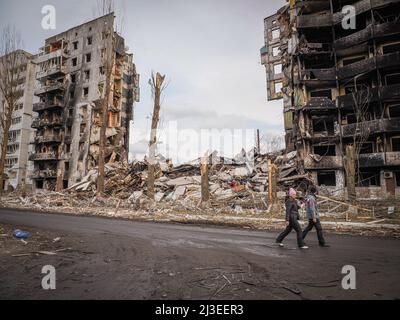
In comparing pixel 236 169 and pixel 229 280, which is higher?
pixel 236 169

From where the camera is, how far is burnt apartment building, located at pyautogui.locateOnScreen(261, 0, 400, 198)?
26.9m

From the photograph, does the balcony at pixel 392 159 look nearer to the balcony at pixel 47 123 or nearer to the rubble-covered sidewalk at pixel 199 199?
the rubble-covered sidewalk at pixel 199 199

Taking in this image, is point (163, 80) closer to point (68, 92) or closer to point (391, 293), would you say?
point (391, 293)

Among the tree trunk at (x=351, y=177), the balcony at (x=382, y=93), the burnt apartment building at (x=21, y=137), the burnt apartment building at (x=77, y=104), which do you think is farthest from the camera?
the burnt apartment building at (x=21, y=137)

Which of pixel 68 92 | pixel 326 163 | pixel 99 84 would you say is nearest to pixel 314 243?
pixel 326 163

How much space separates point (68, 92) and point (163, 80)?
33.3 m

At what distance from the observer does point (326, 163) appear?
1136 inches

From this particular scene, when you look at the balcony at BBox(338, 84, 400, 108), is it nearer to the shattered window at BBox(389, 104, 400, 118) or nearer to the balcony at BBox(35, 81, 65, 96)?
the shattered window at BBox(389, 104, 400, 118)

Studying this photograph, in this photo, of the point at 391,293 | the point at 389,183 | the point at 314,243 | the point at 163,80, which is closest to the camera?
the point at 391,293

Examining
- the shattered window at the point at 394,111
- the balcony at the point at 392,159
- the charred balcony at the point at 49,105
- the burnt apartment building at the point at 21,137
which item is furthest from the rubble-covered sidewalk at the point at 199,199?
the burnt apartment building at the point at 21,137

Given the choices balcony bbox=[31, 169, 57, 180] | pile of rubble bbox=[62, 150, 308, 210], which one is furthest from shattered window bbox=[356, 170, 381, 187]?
balcony bbox=[31, 169, 57, 180]

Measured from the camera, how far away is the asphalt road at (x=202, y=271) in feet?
12.7

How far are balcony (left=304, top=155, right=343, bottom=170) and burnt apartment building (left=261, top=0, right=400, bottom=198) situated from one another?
66 mm

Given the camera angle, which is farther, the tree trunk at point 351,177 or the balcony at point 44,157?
the balcony at point 44,157
